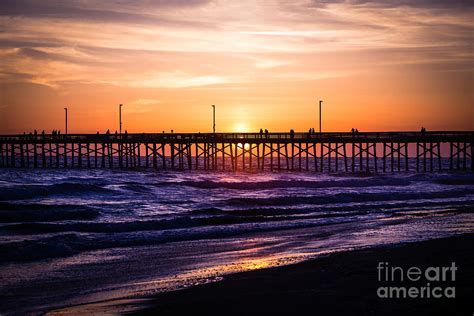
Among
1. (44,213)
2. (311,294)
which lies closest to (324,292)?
(311,294)

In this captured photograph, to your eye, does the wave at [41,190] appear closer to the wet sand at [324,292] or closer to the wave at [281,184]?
the wave at [281,184]

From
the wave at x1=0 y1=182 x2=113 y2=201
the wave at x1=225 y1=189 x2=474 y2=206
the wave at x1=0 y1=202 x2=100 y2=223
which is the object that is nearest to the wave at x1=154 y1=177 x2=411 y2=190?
the wave at x1=0 y1=182 x2=113 y2=201

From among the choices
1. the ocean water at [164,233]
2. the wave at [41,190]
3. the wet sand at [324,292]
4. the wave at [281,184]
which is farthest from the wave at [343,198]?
the wet sand at [324,292]

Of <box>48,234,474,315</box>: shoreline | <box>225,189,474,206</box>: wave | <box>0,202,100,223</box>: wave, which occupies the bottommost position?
<box>225,189,474,206</box>: wave

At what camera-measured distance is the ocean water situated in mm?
10680

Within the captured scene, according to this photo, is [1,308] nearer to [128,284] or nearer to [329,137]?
[128,284]

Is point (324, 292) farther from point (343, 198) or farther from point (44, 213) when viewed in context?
point (343, 198)

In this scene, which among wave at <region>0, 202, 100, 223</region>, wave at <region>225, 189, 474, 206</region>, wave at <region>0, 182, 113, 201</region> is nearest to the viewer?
wave at <region>0, 202, 100, 223</region>

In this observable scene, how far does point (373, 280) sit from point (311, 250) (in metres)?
3.94

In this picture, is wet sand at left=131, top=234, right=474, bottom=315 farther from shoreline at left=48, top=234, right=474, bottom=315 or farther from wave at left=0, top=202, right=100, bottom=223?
wave at left=0, top=202, right=100, bottom=223

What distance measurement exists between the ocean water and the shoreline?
0.64m

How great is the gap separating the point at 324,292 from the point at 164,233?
30.5 ft

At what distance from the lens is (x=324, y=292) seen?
894 centimetres

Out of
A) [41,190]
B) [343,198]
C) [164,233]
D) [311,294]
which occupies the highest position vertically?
[311,294]
